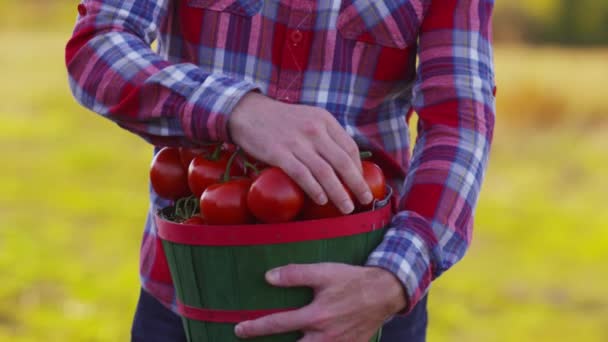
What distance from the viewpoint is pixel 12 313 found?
4355mm

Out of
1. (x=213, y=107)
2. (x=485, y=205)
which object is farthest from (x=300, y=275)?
(x=485, y=205)

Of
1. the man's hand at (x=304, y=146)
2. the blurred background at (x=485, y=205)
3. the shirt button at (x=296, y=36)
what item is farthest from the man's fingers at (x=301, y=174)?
the blurred background at (x=485, y=205)

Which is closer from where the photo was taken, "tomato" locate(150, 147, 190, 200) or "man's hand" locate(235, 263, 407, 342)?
"man's hand" locate(235, 263, 407, 342)

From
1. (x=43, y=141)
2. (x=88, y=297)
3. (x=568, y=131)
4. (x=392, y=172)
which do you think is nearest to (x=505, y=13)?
(x=568, y=131)

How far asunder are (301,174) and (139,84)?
0.95ft

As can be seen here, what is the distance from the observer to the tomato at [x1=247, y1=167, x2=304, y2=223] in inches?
52.6

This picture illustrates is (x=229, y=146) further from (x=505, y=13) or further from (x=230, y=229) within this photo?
(x=505, y=13)

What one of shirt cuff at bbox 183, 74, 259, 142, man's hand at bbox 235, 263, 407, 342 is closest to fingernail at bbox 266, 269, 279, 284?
man's hand at bbox 235, 263, 407, 342

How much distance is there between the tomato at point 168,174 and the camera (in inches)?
59.3

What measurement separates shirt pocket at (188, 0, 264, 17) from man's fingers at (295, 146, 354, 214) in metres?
0.44

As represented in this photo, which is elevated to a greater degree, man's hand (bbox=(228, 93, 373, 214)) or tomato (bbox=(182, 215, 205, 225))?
man's hand (bbox=(228, 93, 373, 214))

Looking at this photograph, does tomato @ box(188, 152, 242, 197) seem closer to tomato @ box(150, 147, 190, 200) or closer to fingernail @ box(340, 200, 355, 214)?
tomato @ box(150, 147, 190, 200)

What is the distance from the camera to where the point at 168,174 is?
1504 millimetres

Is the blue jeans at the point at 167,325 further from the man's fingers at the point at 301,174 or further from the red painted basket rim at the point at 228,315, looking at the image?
A: the man's fingers at the point at 301,174
